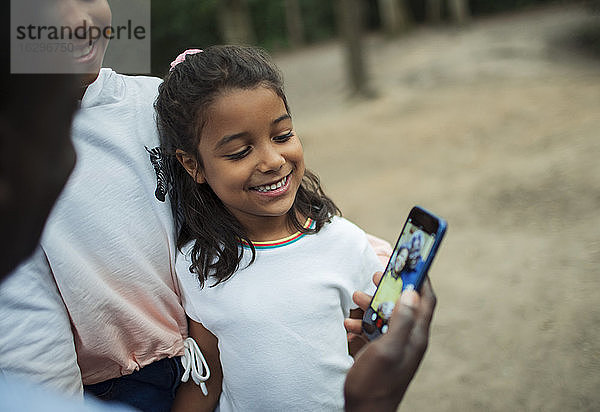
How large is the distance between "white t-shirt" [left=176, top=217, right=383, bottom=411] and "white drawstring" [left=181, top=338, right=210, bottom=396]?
0.06m

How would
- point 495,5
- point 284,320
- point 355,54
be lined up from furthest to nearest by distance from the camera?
1. point 495,5
2. point 355,54
3. point 284,320

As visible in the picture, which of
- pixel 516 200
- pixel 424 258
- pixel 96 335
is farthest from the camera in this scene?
pixel 516 200

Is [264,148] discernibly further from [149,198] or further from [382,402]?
[382,402]

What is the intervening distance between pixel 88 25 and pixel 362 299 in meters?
0.89

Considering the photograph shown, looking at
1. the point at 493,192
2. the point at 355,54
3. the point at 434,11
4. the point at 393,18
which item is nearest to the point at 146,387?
the point at 493,192

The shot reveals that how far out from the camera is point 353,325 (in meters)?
1.51

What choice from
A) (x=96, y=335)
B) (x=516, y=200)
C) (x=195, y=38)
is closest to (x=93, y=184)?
(x=96, y=335)

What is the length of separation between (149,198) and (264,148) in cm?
30

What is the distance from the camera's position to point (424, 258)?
132 centimetres

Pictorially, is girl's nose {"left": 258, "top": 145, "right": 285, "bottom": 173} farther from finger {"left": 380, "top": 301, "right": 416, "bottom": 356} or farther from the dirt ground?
the dirt ground

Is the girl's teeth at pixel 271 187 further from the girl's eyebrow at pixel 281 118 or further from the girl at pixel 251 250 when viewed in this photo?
the girl's eyebrow at pixel 281 118

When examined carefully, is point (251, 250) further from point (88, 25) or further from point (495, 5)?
point (495, 5)

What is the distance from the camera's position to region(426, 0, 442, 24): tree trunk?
54.7 ft

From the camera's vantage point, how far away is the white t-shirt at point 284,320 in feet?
4.86
